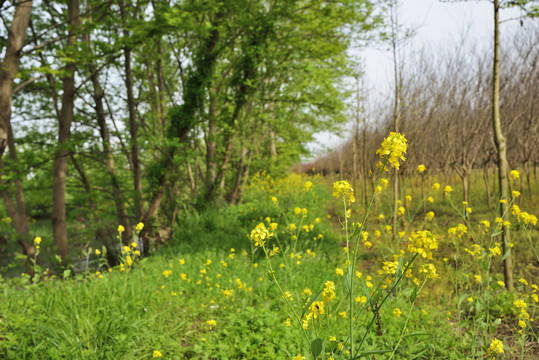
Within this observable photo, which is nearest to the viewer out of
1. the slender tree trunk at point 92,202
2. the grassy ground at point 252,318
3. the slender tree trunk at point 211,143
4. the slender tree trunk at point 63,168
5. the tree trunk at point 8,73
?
the grassy ground at point 252,318

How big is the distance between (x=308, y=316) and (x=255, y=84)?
25.6 feet

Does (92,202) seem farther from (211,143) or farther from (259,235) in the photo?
(259,235)

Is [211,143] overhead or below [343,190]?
overhead

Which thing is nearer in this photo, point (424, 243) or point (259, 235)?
point (424, 243)

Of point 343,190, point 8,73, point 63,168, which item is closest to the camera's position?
point 343,190

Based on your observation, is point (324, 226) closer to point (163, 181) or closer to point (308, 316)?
point (163, 181)

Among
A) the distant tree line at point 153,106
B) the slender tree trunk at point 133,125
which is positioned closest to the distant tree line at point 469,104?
the distant tree line at point 153,106

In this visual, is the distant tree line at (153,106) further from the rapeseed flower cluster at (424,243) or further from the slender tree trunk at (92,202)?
the rapeseed flower cluster at (424,243)

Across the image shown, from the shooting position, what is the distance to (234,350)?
2486 millimetres

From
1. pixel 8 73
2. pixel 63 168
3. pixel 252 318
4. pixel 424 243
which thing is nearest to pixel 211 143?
pixel 63 168

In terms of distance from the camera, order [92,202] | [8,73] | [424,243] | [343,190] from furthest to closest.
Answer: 1. [92,202]
2. [8,73]
3. [343,190]
4. [424,243]

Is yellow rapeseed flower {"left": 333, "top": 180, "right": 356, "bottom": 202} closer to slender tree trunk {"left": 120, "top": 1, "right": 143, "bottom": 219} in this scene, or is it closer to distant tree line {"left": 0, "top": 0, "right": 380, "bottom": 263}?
distant tree line {"left": 0, "top": 0, "right": 380, "bottom": 263}

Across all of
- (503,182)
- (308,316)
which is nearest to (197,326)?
(308,316)

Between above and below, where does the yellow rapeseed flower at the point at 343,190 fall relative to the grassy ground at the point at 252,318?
above
